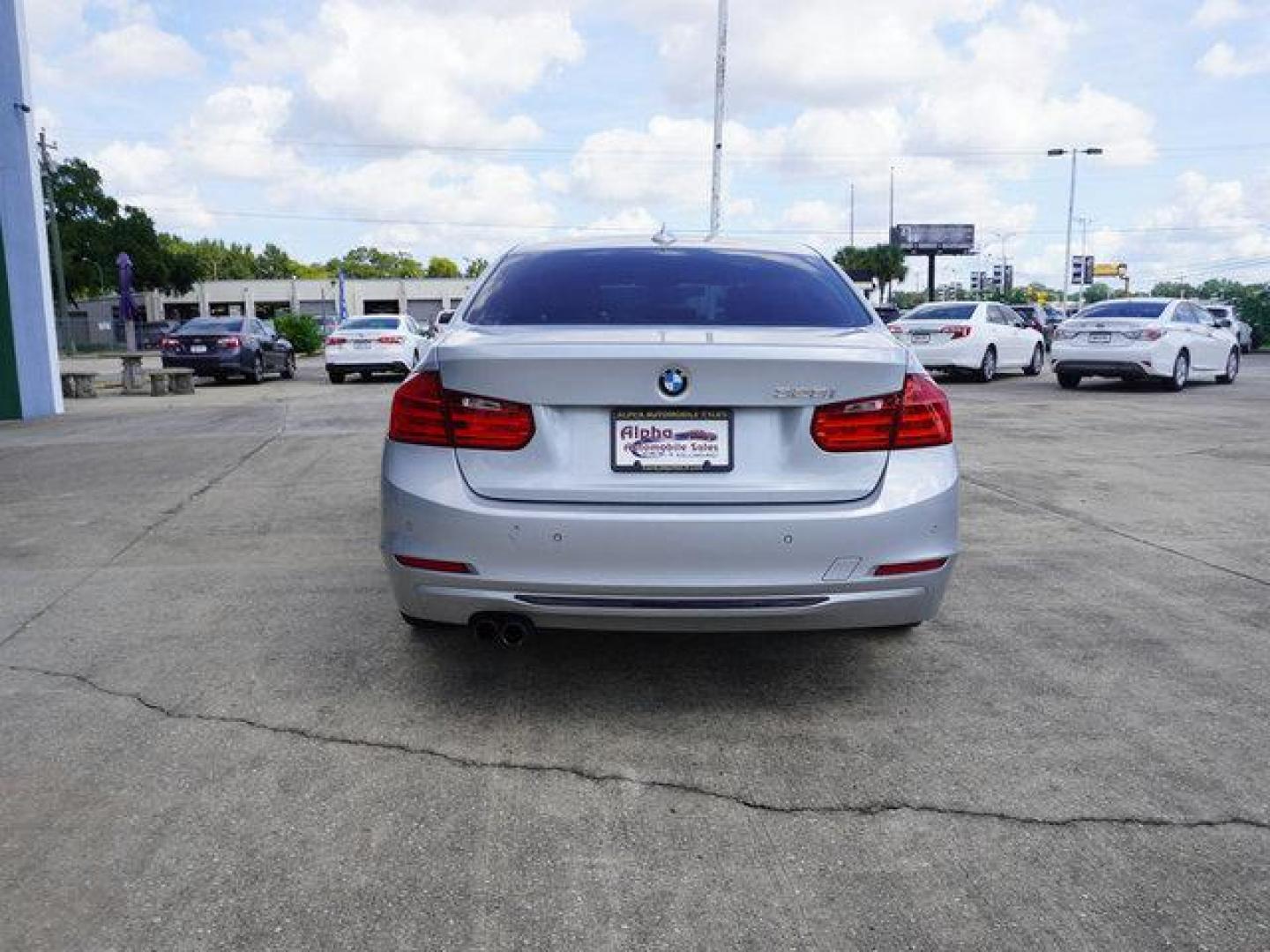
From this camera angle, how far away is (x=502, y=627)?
3.50 metres

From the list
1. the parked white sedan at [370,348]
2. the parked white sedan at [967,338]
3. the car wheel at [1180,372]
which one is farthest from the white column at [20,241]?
the car wheel at [1180,372]

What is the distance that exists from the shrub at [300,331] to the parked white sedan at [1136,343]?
28.9 meters

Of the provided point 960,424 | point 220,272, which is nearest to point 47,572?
point 960,424

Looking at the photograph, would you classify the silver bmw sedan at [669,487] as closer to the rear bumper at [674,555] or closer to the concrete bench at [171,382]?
the rear bumper at [674,555]

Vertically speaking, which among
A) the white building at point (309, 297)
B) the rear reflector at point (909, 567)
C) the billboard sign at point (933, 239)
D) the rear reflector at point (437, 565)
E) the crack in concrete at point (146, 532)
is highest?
the billboard sign at point (933, 239)

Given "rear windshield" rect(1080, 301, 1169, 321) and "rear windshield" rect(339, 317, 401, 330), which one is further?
"rear windshield" rect(339, 317, 401, 330)

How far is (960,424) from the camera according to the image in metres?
12.8

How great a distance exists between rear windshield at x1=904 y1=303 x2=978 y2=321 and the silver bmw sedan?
17881mm

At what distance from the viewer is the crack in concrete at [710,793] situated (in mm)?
2947

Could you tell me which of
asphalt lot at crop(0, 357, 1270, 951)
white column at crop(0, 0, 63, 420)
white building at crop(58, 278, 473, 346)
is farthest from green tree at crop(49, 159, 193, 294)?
asphalt lot at crop(0, 357, 1270, 951)

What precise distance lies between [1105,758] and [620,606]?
1.62 metres

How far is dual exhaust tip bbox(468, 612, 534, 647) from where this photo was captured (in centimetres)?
347

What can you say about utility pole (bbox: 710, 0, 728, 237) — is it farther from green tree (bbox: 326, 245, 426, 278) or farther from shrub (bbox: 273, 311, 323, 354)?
green tree (bbox: 326, 245, 426, 278)

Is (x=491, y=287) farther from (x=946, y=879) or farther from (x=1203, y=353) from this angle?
(x=1203, y=353)
